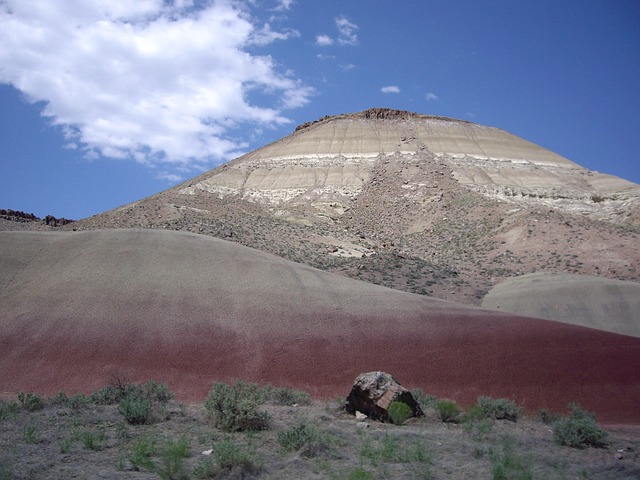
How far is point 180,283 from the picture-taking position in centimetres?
1888

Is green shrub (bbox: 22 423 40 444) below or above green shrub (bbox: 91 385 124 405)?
above

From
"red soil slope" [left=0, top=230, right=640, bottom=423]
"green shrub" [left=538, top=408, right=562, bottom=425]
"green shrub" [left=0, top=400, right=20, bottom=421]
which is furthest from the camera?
"red soil slope" [left=0, top=230, right=640, bottom=423]

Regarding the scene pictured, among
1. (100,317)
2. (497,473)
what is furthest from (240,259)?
(497,473)

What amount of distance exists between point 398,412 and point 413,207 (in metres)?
42.7

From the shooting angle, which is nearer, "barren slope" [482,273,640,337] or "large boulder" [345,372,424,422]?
"large boulder" [345,372,424,422]

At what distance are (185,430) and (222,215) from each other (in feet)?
114

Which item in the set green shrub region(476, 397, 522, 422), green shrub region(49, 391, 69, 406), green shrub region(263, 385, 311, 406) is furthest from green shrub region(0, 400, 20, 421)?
green shrub region(476, 397, 522, 422)

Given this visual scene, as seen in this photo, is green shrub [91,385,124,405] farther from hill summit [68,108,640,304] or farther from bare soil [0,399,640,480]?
hill summit [68,108,640,304]

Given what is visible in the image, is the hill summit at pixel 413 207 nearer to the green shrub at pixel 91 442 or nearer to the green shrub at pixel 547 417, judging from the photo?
the green shrub at pixel 547 417

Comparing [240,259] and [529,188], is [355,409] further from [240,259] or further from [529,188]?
[529,188]

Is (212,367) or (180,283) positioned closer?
(212,367)

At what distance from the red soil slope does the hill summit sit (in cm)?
1094

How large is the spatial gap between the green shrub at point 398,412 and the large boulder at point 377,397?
131 mm

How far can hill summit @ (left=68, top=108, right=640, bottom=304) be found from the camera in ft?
116
